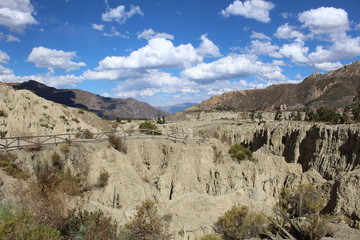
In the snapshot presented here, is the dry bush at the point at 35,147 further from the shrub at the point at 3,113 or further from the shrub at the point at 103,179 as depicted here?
the shrub at the point at 3,113

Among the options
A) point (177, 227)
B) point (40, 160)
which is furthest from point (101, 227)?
point (40, 160)

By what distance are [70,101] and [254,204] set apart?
458 ft

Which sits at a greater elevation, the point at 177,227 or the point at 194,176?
the point at 194,176

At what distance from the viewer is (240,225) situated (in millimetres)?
14828

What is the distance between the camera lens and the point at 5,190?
1417 centimetres

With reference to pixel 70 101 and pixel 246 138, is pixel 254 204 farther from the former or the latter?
pixel 70 101

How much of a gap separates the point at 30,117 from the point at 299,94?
139 metres

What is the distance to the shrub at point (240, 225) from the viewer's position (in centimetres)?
1389

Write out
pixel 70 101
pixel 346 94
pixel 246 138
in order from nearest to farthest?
1. pixel 246 138
2. pixel 346 94
3. pixel 70 101

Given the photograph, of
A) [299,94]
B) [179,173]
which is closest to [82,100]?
[299,94]

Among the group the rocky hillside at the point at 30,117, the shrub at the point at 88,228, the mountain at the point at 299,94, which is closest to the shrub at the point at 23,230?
the shrub at the point at 88,228

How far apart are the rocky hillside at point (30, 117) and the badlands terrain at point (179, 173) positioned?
8 cm

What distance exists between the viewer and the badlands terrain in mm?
15773

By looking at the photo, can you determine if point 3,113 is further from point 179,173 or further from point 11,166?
point 179,173
